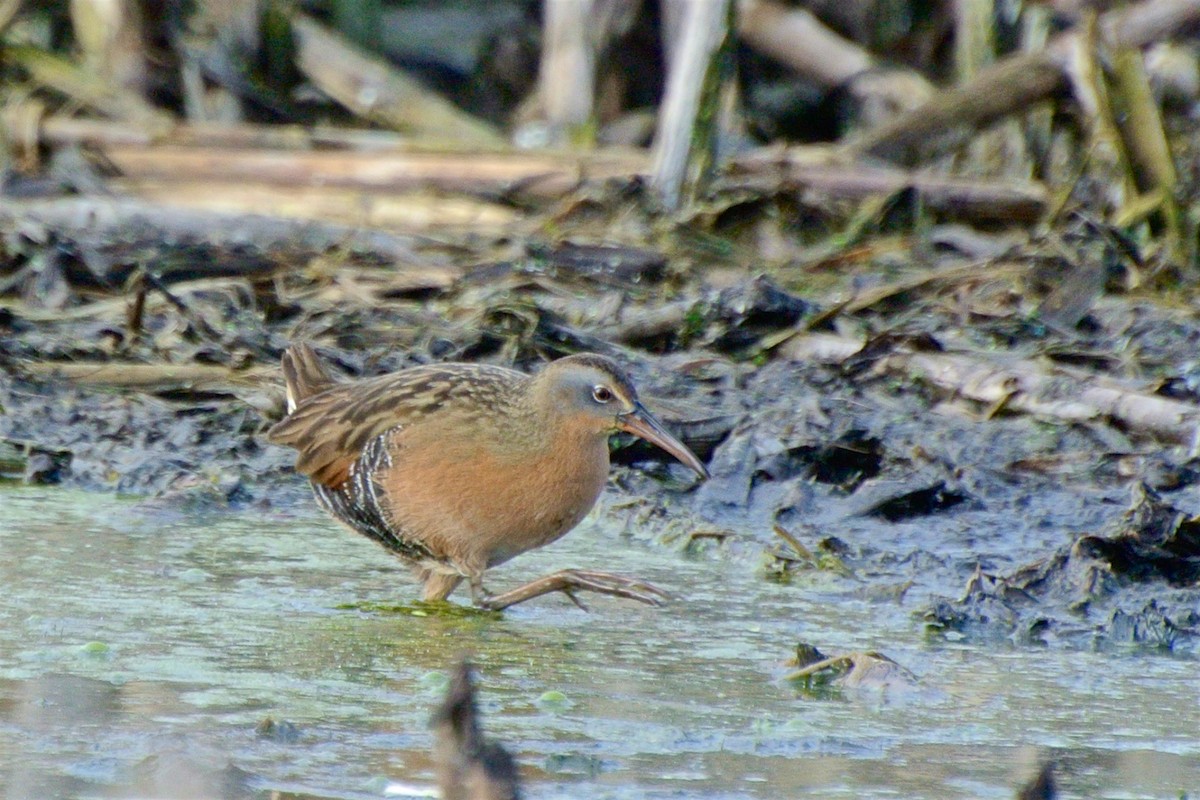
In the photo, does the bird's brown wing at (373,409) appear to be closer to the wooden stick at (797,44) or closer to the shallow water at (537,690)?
the shallow water at (537,690)

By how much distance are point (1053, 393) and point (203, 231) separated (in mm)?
4069

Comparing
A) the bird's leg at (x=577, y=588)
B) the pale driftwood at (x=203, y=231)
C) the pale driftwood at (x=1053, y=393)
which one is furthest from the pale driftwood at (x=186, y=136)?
the bird's leg at (x=577, y=588)

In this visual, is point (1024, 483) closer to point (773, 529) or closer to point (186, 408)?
point (773, 529)

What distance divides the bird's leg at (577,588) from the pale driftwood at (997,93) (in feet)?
16.8

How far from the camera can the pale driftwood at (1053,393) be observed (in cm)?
627

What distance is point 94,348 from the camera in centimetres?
753

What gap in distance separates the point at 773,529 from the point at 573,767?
7.48ft

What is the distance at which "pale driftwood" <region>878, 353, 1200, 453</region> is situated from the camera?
247 inches

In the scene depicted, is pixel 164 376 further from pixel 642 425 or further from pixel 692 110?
pixel 692 110

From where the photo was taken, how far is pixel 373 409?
18.0ft

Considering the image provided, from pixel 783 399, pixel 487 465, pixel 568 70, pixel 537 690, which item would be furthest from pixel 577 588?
pixel 568 70

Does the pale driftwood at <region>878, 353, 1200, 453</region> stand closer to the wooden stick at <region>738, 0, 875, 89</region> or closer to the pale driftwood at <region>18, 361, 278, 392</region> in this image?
the pale driftwood at <region>18, 361, 278, 392</region>

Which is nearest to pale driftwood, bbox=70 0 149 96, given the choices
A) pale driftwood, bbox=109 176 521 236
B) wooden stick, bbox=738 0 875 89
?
pale driftwood, bbox=109 176 521 236

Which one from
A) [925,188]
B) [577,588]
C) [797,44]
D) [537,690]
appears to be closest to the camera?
[537,690]
